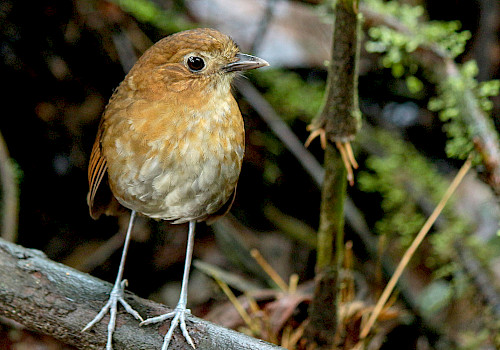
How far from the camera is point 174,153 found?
185 cm

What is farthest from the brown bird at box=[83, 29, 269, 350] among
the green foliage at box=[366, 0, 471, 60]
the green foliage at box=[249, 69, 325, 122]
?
the green foliage at box=[249, 69, 325, 122]

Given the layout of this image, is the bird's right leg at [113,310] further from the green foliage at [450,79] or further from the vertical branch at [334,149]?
the green foliage at [450,79]

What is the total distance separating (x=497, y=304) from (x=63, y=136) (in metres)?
2.94

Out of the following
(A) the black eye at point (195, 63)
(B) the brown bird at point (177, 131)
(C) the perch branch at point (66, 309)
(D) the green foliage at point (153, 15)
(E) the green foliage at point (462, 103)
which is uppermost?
(D) the green foliage at point (153, 15)

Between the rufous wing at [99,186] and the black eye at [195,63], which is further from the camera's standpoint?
the rufous wing at [99,186]

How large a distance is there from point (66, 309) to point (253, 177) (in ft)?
8.07

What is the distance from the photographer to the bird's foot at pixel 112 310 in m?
1.85

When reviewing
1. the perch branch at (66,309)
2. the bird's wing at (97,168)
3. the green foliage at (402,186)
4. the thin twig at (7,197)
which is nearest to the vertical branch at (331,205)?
the perch branch at (66,309)

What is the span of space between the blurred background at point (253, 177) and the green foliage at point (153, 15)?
0.05 feet

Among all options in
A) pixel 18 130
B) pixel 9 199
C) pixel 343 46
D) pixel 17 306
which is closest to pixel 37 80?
pixel 18 130

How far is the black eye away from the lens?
A: 1897 millimetres

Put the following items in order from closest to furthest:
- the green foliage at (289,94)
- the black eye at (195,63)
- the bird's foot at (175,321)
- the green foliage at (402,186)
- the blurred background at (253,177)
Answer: the bird's foot at (175,321)
the black eye at (195,63)
the blurred background at (253,177)
the green foliage at (402,186)
the green foliage at (289,94)

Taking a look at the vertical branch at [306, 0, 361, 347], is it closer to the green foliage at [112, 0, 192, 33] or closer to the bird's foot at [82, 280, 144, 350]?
the bird's foot at [82, 280, 144, 350]

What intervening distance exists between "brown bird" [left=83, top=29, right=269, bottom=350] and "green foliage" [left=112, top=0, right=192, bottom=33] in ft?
6.14
